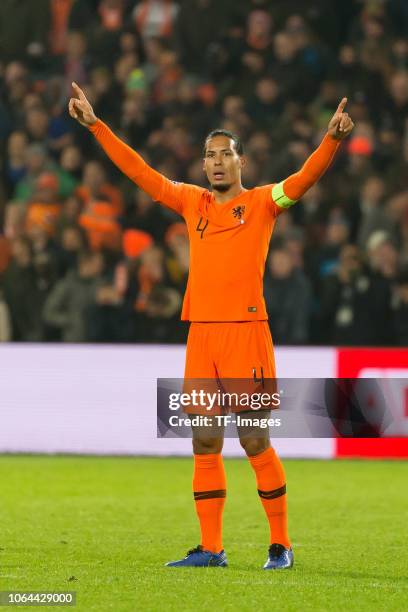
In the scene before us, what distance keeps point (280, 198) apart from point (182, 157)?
30.0 feet

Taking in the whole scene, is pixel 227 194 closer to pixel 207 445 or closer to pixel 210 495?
pixel 207 445

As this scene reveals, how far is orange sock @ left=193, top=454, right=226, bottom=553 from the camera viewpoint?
23.5 ft

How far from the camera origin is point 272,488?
7090 mm

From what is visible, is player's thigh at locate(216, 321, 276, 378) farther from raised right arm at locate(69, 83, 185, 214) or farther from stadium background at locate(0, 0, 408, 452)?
stadium background at locate(0, 0, 408, 452)

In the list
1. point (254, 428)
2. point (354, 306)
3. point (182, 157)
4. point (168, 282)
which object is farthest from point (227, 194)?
point (182, 157)

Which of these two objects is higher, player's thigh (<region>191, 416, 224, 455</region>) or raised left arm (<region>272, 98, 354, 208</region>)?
raised left arm (<region>272, 98, 354, 208</region>)

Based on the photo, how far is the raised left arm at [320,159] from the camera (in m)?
6.67

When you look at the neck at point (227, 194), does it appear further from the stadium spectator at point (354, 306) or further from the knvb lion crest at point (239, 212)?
the stadium spectator at point (354, 306)

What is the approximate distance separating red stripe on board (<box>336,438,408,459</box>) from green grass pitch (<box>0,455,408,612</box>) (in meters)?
0.21

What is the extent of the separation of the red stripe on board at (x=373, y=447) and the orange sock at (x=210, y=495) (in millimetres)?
6063

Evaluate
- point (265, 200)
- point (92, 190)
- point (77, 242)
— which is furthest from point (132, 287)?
point (265, 200)

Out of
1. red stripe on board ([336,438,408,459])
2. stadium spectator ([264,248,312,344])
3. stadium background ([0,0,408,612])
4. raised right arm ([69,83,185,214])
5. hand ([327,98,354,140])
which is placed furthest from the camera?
stadium spectator ([264,248,312,344])

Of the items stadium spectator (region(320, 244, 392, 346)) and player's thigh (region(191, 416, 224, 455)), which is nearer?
player's thigh (region(191, 416, 224, 455))

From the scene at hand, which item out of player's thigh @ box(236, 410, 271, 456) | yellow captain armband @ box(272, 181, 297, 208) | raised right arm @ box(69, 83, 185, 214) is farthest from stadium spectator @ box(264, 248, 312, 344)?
player's thigh @ box(236, 410, 271, 456)
